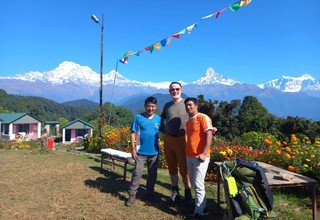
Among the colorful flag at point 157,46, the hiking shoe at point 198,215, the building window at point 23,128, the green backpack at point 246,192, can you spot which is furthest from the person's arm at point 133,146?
the building window at point 23,128

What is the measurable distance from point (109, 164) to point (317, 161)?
619 cm

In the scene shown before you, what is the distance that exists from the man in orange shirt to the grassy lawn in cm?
49

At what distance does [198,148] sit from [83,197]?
2.68 metres

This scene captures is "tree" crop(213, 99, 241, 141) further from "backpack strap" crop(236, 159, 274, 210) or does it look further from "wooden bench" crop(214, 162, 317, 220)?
"backpack strap" crop(236, 159, 274, 210)

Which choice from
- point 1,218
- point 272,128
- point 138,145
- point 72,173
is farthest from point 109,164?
point 272,128

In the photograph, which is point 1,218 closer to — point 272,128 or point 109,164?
point 109,164

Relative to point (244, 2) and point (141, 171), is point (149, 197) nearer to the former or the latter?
point (141, 171)

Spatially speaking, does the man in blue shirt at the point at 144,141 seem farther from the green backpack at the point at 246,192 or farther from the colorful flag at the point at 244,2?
the colorful flag at the point at 244,2

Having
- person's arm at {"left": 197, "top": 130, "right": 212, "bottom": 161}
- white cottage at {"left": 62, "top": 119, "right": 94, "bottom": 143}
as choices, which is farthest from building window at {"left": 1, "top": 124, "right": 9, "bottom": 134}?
person's arm at {"left": 197, "top": 130, "right": 212, "bottom": 161}

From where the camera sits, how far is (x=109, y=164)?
10.5 metres

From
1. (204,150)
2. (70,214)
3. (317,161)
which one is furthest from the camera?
(317,161)

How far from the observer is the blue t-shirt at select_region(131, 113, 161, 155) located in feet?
19.9

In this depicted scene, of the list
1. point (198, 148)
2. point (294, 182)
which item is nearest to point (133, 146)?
point (198, 148)

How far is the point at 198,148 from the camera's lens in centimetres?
517
